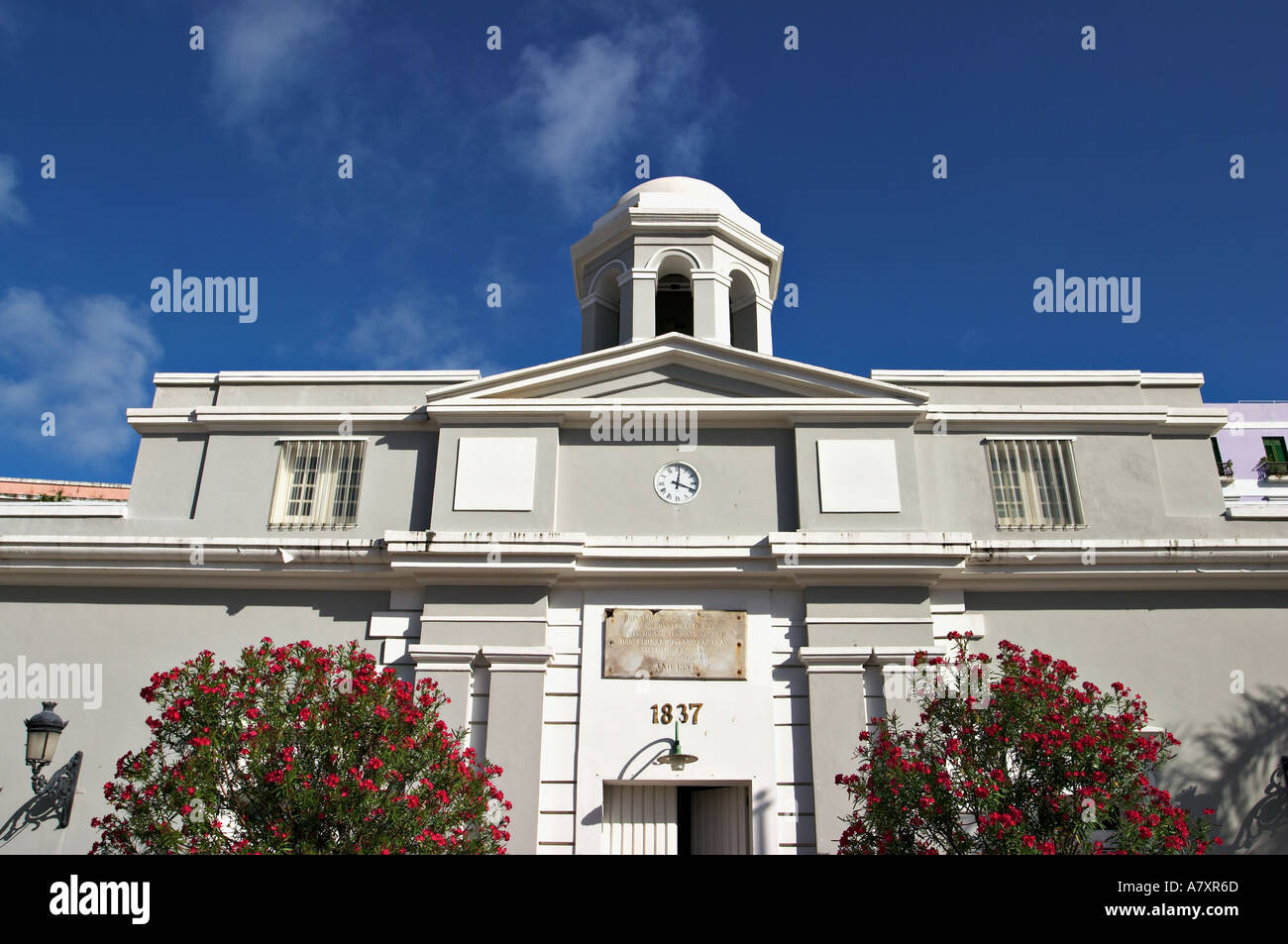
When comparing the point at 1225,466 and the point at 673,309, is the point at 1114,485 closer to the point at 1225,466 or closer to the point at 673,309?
the point at 673,309

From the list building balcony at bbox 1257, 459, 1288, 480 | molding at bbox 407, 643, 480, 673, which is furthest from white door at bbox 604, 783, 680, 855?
building balcony at bbox 1257, 459, 1288, 480

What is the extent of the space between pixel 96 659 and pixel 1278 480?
3472 cm

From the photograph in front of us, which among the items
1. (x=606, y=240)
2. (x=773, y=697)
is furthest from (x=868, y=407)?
(x=606, y=240)

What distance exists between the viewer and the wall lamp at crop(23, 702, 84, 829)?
12.8 meters

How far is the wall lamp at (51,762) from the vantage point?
1276 centimetres

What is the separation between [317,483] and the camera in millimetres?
15414

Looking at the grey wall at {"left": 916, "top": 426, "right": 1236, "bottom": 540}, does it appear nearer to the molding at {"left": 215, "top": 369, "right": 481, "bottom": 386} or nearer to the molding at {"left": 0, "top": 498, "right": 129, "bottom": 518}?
the molding at {"left": 215, "top": 369, "right": 481, "bottom": 386}

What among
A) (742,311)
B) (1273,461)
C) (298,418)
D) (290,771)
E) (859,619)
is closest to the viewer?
(290,771)

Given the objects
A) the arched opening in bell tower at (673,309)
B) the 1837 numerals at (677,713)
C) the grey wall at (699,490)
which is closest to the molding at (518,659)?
the 1837 numerals at (677,713)

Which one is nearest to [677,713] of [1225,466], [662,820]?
[662,820]

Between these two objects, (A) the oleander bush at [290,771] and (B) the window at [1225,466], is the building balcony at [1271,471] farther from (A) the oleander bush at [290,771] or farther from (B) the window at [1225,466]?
(A) the oleander bush at [290,771]

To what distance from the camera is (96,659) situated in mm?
14344

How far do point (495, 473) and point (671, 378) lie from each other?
3126 millimetres

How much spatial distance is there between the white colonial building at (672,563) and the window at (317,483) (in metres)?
0.05
